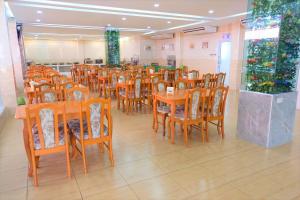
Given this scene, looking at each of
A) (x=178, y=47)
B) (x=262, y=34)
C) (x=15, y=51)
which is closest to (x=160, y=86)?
(x=262, y=34)

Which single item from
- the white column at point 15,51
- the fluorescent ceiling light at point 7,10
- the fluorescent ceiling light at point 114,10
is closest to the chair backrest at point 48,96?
the fluorescent ceiling light at point 114,10

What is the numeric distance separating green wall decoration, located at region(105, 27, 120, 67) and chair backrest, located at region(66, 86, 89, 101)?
23.9ft

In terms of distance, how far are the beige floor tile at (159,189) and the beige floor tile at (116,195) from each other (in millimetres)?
68

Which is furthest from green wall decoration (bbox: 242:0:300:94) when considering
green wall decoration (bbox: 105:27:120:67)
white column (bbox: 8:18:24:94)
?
green wall decoration (bbox: 105:27:120:67)

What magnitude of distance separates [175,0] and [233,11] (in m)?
2.35

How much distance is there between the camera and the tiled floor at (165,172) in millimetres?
2234

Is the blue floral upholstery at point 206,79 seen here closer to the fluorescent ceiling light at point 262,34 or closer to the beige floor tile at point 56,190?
the fluorescent ceiling light at point 262,34

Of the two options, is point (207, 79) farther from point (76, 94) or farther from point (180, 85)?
point (76, 94)

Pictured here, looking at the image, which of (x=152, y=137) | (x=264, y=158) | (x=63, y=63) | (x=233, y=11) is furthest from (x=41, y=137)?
(x=63, y=63)

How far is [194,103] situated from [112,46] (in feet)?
26.8

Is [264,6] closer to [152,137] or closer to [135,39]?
[152,137]

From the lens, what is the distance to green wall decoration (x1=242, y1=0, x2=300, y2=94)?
3033 millimetres

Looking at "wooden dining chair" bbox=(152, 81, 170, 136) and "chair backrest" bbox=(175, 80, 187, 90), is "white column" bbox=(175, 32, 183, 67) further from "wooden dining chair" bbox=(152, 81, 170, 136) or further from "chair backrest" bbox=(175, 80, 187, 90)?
"wooden dining chair" bbox=(152, 81, 170, 136)

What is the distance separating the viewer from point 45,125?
2285mm
